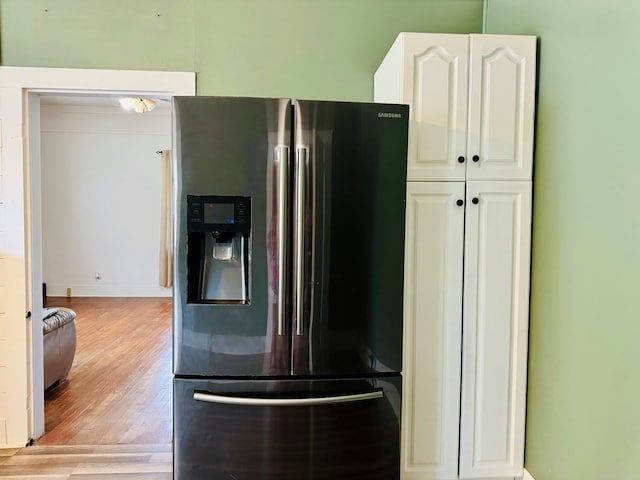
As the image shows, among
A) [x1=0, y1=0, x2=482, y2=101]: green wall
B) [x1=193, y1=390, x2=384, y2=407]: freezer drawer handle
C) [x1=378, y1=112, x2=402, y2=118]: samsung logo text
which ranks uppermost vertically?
[x1=0, y1=0, x2=482, y2=101]: green wall

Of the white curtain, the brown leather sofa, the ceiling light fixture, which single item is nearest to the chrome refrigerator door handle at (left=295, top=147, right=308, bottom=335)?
the brown leather sofa

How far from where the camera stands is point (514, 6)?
1.93 meters

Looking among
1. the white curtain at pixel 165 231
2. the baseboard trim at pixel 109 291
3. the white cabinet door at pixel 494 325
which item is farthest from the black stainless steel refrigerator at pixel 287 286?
the baseboard trim at pixel 109 291

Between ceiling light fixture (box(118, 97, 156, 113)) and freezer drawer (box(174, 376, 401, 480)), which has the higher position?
ceiling light fixture (box(118, 97, 156, 113))

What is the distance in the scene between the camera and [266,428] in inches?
59.4

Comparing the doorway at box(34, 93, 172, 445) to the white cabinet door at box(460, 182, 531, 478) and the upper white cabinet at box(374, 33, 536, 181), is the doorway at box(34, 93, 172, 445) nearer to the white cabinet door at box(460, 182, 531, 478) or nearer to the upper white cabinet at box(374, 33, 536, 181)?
the white cabinet door at box(460, 182, 531, 478)

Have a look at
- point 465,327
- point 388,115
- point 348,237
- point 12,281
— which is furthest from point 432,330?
point 12,281

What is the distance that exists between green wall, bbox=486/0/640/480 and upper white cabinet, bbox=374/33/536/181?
9 cm

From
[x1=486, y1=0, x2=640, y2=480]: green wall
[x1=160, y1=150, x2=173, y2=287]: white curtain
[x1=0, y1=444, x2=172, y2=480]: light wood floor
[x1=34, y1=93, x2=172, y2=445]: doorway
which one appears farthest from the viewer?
[x1=160, y1=150, x2=173, y2=287]: white curtain

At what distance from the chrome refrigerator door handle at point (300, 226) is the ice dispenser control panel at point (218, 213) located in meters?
0.18

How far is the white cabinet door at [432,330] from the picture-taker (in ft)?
5.88

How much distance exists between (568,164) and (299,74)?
136cm

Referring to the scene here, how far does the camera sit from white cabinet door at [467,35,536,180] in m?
1.76

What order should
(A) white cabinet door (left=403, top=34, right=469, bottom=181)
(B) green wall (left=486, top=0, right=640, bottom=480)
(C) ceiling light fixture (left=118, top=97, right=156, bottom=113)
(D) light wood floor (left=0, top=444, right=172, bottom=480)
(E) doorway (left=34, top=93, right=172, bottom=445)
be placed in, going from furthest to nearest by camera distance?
(E) doorway (left=34, top=93, right=172, bottom=445) → (C) ceiling light fixture (left=118, top=97, right=156, bottom=113) → (D) light wood floor (left=0, top=444, right=172, bottom=480) → (A) white cabinet door (left=403, top=34, right=469, bottom=181) → (B) green wall (left=486, top=0, right=640, bottom=480)
